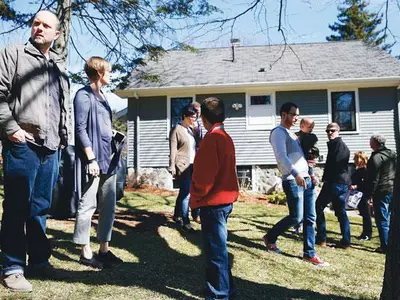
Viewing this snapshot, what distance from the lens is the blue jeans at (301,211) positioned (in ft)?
15.6

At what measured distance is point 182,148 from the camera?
5809mm

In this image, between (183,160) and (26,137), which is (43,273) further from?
(183,160)

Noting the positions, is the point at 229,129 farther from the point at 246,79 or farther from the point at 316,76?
the point at 316,76

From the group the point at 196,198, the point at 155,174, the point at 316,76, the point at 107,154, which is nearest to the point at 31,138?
the point at 107,154

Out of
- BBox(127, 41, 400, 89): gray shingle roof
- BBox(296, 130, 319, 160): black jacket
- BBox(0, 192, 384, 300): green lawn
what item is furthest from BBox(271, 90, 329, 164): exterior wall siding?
BBox(296, 130, 319, 160): black jacket

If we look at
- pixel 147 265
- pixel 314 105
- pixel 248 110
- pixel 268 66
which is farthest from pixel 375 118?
pixel 147 265

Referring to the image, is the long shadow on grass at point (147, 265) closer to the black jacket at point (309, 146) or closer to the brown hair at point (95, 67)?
the brown hair at point (95, 67)

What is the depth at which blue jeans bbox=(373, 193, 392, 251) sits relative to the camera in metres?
5.99

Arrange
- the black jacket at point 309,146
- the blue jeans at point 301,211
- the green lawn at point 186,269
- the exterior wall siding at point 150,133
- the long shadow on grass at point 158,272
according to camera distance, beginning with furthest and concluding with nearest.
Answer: the exterior wall siding at point 150,133 → the black jacket at point 309,146 → the blue jeans at point 301,211 → the long shadow on grass at point 158,272 → the green lawn at point 186,269

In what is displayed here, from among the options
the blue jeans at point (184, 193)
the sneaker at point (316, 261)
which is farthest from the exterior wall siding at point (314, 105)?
the sneaker at point (316, 261)

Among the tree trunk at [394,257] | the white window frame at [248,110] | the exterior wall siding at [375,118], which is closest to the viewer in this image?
the tree trunk at [394,257]

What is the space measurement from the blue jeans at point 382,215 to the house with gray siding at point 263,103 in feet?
27.9

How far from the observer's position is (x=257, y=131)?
15312mm

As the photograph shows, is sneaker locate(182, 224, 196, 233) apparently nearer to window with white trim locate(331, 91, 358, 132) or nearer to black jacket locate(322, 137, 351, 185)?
black jacket locate(322, 137, 351, 185)
